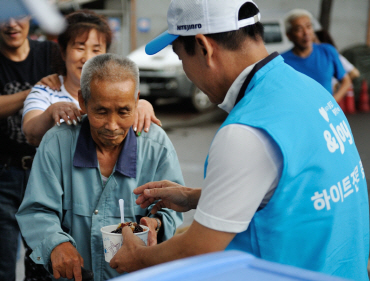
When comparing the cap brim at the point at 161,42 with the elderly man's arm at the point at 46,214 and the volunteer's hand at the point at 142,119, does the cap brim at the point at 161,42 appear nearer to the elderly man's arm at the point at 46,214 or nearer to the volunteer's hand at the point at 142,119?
the volunteer's hand at the point at 142,119

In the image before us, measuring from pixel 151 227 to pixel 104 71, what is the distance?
30.0 inches

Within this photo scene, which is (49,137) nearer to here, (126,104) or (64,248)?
(126,104)

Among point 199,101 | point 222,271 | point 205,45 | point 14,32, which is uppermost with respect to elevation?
point 14,32

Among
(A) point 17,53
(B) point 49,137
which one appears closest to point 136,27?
(A) point 17,53

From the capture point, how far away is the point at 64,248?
2109 millimetres

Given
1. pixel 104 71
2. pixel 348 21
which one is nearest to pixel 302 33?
pixel 104 71

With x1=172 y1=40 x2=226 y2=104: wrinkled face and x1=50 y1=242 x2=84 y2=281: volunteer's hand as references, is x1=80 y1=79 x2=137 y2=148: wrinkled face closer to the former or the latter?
x1=172 y1=40 x2=226 y2=104: wrinkled face

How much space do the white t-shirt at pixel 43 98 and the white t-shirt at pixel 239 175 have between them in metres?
1.59

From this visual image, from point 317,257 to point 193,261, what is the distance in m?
0.58

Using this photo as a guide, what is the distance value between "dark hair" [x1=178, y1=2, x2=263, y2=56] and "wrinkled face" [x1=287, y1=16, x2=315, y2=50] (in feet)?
13.1

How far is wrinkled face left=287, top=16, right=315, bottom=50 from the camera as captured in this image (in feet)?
18.4

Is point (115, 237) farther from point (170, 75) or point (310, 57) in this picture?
point (170, 75)

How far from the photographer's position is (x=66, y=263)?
6.80 feet

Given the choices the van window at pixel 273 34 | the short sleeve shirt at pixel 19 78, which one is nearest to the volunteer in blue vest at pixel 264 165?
the short sleeve shirt at pixel 19 78
